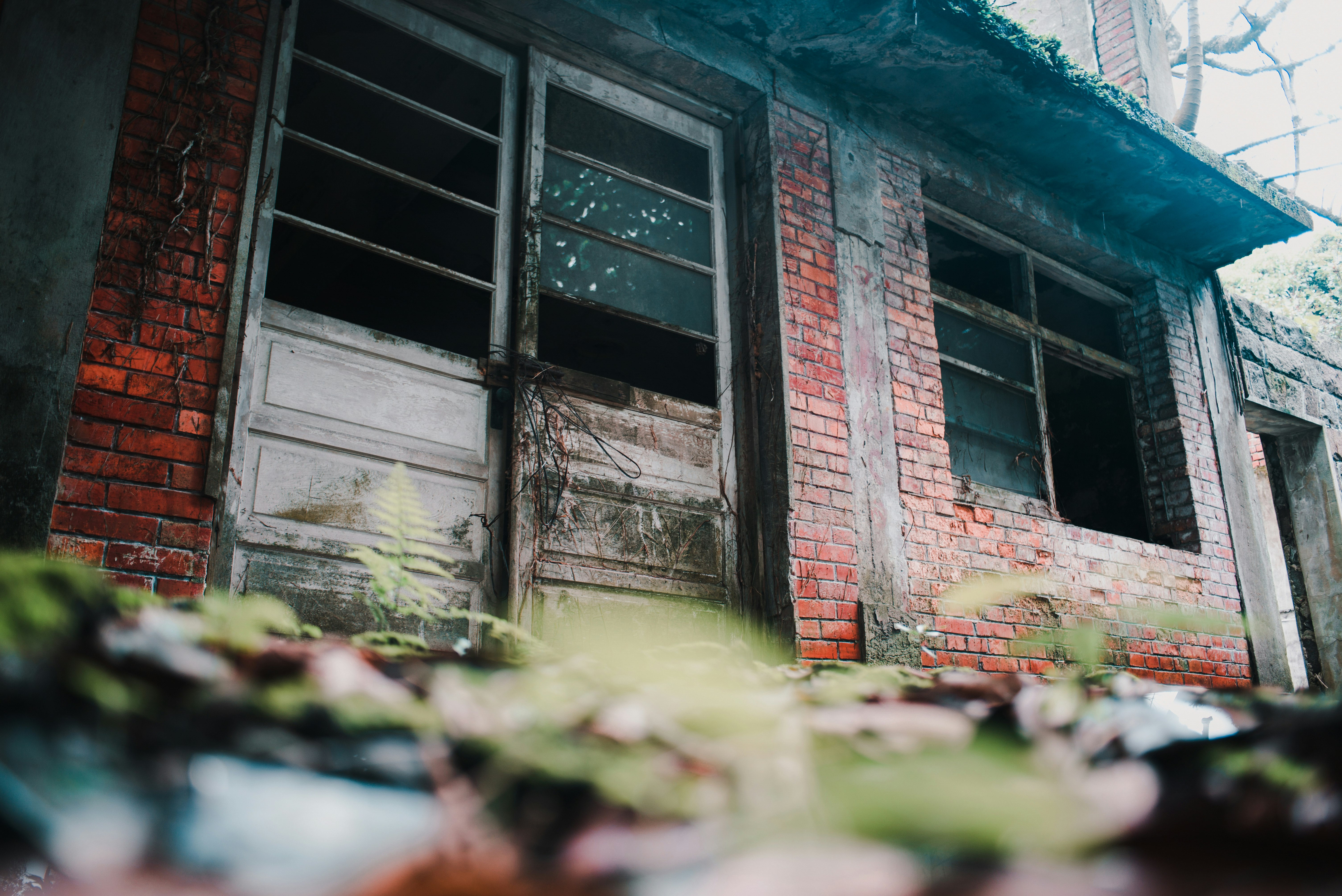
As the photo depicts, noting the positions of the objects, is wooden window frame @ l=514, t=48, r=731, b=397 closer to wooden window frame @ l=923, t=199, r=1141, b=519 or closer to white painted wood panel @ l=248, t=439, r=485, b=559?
white painted wood panel @ l=248, t=439, r=485, b=559

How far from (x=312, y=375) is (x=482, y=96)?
177 cm

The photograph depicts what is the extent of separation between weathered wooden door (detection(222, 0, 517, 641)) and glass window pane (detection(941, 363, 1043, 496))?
8.43 feet

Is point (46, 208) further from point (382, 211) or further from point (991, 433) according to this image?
point (991, 433)

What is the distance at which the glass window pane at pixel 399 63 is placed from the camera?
366 centimetres

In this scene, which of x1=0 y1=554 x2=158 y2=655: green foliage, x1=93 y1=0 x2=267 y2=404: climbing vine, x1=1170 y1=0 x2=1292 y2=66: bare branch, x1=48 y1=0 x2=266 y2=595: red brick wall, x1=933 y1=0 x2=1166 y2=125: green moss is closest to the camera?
x1=0 y1=554 x2=158 y2=655: green foliage

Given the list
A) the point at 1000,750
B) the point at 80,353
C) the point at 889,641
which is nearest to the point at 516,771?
the point at 1000,750

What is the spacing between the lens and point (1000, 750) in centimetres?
93

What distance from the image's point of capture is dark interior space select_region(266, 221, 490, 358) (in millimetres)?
5508

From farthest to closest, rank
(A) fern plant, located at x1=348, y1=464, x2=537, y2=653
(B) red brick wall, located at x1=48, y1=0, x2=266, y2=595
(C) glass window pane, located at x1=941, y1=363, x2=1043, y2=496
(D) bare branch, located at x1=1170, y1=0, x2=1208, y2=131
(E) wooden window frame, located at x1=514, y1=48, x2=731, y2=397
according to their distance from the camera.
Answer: (D) bare branch, located at x1=1170, y1=0, x2=1208, y2=131 < (C) glass window pane, located at x1=941, y1=363, x2=1043, y2=496 < (E) wooden window frame, located at x1=514, y1=48, x2=731, y2=397 < (B) red brick wall, located at x1=48, y1=0, x2=266, y2=595 < (A) fern plant, located at x1=348, y1=464, x2=537, y2=653

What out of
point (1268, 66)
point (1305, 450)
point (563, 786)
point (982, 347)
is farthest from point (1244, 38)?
point (563, 786)

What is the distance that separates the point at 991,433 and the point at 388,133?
366cm

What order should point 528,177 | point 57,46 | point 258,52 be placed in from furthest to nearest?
point 528,177 → point 258,52 → point 57,46

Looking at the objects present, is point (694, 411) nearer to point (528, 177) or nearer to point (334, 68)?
point (528, 177)

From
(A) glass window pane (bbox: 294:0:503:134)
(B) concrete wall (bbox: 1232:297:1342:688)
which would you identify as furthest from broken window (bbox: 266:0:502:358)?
(B) concrete wall (bbox: 1232:297:1342:688)
